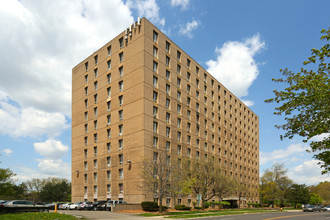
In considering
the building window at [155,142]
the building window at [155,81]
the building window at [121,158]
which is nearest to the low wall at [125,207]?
the building window at [121,158]

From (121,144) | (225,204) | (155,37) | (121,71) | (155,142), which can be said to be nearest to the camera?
(155,142)

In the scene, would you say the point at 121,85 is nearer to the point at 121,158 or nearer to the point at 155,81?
the point at 155,81

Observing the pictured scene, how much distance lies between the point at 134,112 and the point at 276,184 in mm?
56657

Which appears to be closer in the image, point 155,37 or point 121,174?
point 121,174

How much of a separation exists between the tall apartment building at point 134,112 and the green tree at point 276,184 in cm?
2289

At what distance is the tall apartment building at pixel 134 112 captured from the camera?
158 ft

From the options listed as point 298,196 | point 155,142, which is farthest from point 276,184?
Result: point 155,142

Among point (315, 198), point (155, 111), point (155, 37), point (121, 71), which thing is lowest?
point (315, 198)

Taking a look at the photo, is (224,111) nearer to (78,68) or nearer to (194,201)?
(194,201)

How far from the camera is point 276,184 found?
8550 cm

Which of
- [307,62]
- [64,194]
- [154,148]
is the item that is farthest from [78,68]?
[307,62]

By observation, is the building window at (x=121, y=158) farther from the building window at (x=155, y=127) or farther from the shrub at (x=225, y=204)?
the shrub at (x=225, y=204)

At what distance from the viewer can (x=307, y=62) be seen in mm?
17938

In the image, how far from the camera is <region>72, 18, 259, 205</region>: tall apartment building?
48.1 m
